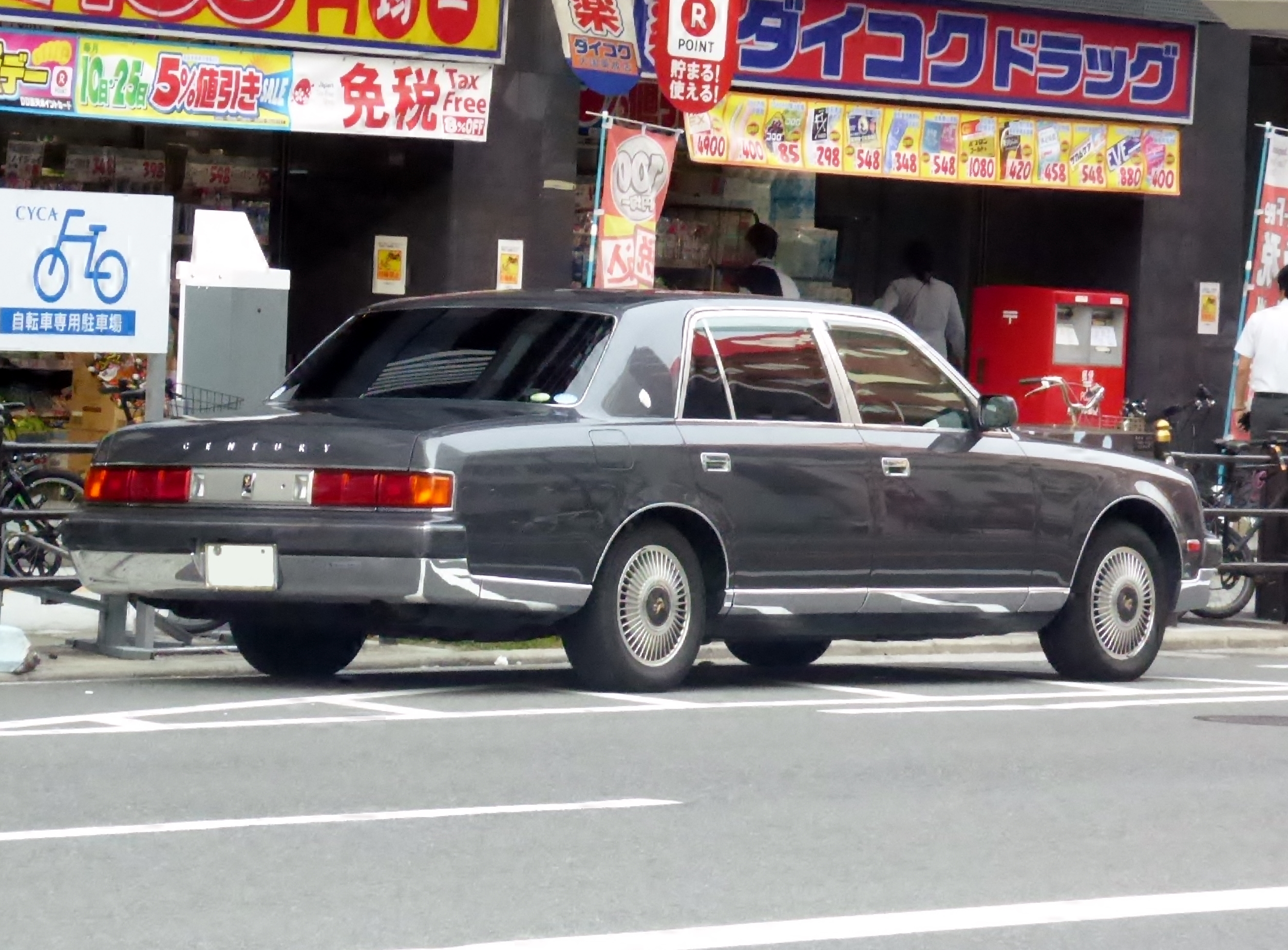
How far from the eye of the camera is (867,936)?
5.92 m

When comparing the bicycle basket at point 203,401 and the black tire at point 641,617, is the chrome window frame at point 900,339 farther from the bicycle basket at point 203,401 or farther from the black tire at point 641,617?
→ the bicycle basket at point 203,401

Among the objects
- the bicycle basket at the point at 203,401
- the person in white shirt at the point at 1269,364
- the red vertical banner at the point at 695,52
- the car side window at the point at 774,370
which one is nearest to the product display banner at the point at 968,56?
the red vertical banner at the point at 695,52

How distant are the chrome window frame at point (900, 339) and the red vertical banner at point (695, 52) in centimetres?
611

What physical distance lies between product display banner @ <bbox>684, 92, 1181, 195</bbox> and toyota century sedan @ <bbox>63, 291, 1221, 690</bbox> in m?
7.02

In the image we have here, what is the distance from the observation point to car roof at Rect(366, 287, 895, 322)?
10898 millimetres

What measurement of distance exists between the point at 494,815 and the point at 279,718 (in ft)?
7.50

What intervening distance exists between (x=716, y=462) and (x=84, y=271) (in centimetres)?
312

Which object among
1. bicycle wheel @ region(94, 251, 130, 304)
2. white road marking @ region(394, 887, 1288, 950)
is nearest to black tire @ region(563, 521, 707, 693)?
bicycle wheel @ region(94, 251, 130, 304)

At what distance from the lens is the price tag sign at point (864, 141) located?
1944cm

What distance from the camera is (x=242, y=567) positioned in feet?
32.4

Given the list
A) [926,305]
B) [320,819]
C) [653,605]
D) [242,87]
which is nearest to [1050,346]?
[926,305]

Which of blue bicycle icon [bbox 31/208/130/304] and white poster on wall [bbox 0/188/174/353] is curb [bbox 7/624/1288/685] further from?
blue bicycle icon [bbox 31/208/130/304]

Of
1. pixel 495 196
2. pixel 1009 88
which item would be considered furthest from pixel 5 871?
pixel 1009 88

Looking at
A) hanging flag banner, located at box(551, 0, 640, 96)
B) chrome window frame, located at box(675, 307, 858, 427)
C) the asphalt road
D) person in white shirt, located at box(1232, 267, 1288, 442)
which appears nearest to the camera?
the asphalt road
